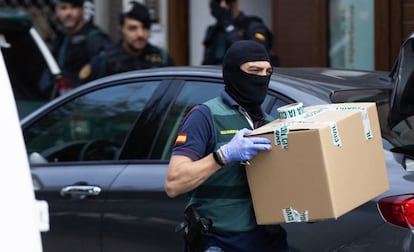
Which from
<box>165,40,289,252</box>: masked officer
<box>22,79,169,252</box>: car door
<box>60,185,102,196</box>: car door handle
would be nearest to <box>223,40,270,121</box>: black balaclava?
<box>165,40,289,252</box>: masked officer

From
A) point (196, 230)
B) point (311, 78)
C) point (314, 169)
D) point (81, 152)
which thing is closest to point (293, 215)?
point (314, 169)

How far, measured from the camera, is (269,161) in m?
4.11

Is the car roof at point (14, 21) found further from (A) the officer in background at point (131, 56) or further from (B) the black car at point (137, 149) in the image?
(B) the black car at point (137, 149)

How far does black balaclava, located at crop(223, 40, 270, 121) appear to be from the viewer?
14.1 feet

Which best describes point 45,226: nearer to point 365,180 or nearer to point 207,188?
point 207,188

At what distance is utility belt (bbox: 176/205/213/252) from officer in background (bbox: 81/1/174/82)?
13.1ft

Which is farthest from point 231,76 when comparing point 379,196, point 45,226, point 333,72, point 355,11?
point 355,11

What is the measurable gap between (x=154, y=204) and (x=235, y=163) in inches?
51.2

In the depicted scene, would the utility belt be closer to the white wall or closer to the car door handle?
the car door handle

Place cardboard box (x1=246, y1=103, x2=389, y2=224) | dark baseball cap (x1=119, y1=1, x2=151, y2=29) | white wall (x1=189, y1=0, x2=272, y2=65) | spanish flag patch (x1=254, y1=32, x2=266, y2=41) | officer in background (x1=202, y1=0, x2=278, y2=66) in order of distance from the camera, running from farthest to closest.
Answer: white wall (x1=189, y1=0, x2=272, y2=65) < officer in background (x1=202, y1=0, x2=278, y2=66) < spanish flag patch (x1=254, y1=32, x2=266, y2=41) < dark baseball cap (x1=119, y1=1, x2=151, y2=29) < cardboard box (x1=246, y1=103, x2=389, y2=224)

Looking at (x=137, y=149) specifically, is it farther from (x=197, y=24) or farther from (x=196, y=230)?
(x=197, y=24)

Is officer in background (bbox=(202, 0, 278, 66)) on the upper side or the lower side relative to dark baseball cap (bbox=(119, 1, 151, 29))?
lower

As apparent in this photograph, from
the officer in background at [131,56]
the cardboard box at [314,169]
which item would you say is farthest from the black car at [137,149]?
the officer in background at [131,56]

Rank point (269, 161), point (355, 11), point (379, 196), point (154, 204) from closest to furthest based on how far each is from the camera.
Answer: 1. point (269, 161)
2. point (379, 196)
3. point (154, 204)
4. point (355, 11)
